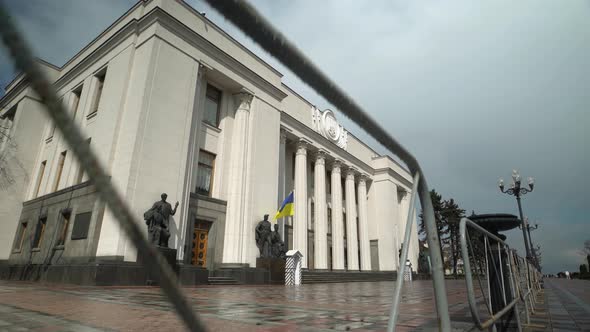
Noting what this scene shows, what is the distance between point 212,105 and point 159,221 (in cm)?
758

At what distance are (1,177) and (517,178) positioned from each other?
26.4 metres

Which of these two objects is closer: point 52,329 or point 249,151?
point 52,329

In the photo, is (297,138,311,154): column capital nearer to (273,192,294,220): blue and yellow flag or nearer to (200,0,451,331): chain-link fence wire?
(273,192,294,220): blue and yellow flag

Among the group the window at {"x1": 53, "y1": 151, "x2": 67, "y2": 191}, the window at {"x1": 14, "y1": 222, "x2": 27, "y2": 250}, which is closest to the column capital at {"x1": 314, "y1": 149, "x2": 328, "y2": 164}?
the window at {"x1": 53, "y1": 151, "x2": 67, "y2": 191}

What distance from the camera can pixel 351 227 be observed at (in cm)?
2669

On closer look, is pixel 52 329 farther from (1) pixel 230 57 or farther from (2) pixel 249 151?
(1) pixel 230 57

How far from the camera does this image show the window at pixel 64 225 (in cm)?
1295

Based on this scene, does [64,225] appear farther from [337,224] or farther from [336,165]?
[336,165]

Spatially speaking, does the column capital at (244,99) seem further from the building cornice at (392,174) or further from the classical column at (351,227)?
the building cornice at (392,174)

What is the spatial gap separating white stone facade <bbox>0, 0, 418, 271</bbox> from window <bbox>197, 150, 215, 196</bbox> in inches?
9.3

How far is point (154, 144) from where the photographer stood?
40.7 ft

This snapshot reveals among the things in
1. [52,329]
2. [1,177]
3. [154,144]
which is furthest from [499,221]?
[1,177]

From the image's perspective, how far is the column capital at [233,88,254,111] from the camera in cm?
1712

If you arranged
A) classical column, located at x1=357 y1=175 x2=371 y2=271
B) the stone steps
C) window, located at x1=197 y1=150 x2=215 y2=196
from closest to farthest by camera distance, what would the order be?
1. the stone steps
2. window, located at x1=197 y1=150 x2=215 y2=196
3. classical column, located at x1=357 y1=175 x2=371 y2=271
